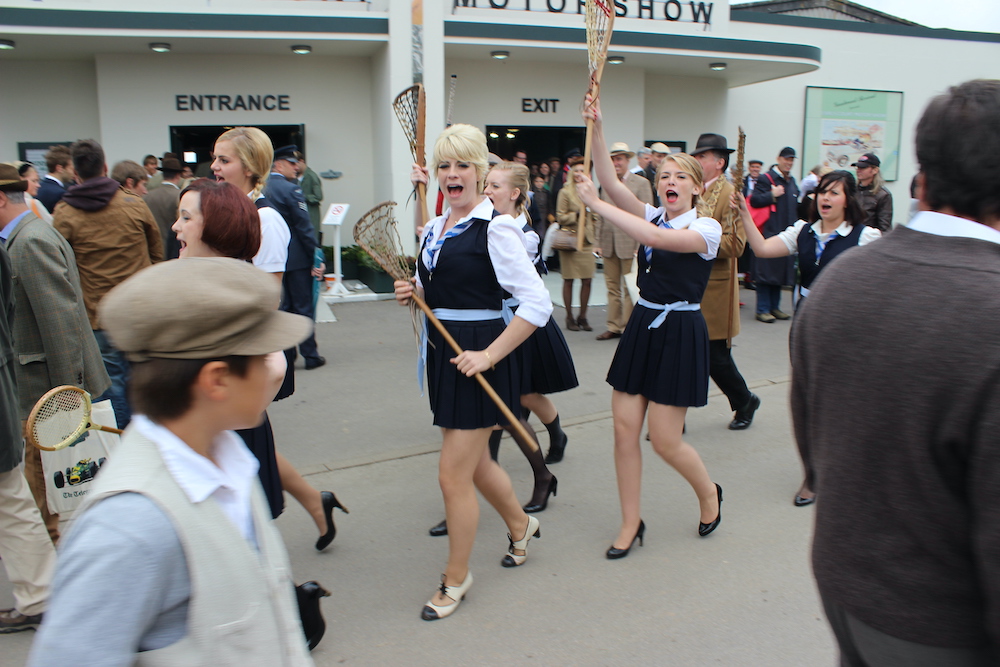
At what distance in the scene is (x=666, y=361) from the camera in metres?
3.70

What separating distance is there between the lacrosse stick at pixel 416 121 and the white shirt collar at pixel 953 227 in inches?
88.5

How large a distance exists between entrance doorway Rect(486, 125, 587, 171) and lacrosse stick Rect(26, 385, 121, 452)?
1128 cm

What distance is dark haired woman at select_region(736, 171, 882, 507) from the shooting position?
4492 millimetres

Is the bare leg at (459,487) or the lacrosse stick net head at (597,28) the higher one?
the lacrosse stick net head at (597,28)

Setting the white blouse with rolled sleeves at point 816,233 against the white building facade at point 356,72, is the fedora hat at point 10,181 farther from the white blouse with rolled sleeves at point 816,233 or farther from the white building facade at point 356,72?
the white building facade at point 356,72

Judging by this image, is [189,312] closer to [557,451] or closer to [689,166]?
[689,166]

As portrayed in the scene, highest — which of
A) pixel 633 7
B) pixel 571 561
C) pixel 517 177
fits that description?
pixel 633 7

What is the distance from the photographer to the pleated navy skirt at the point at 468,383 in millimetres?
3131

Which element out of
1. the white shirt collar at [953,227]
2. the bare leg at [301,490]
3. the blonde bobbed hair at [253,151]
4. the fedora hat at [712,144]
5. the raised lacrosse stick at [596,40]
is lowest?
the bare leg at [301,490]

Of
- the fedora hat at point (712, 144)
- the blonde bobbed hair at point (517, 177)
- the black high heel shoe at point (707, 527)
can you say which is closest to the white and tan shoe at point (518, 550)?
the black high heel shoe at point (707, 527)

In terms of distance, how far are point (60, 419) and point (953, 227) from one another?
7.02 feet

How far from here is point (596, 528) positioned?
4078 millimetres

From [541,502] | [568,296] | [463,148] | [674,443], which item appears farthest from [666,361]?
[568,296]

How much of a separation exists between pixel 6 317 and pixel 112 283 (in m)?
2.27
